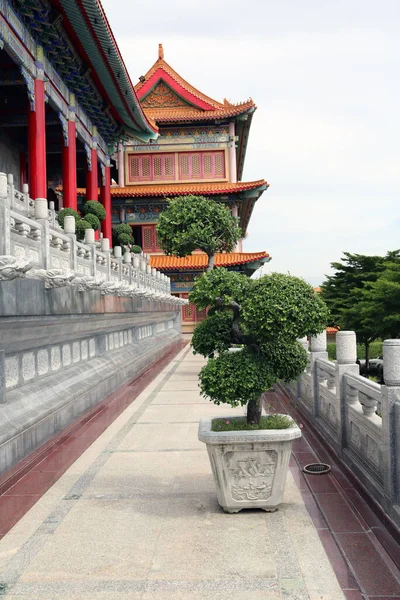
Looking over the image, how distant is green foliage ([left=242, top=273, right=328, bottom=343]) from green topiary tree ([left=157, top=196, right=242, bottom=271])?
9.28 m

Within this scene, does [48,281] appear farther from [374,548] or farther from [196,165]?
[196,165]

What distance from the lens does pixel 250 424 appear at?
5.63 m

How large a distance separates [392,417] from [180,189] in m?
30.1

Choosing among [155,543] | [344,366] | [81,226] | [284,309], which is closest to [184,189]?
[81,226]

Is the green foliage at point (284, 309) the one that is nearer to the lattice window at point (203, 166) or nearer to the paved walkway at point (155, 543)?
the paved walkway at point (155, 543)

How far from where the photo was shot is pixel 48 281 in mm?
8141

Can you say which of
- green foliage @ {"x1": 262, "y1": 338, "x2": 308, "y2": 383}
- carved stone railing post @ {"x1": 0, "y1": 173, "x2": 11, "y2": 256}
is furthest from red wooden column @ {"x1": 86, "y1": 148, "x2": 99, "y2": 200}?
green foliage @ {"x1": 262, "y1": 338, "x2": 308, "y2": 383}

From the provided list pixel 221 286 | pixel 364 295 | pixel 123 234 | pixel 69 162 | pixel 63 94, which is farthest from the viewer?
pixel 364 295

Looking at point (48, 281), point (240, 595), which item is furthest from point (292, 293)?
point (48, 281)

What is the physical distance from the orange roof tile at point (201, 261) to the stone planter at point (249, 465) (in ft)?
90.1

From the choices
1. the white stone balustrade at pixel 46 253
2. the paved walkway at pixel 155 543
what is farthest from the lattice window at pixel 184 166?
the paved walkway at pixel 155 543

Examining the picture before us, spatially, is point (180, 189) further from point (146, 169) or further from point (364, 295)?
point (364, 295)

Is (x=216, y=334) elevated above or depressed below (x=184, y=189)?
below

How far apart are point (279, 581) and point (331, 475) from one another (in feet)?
8.76
